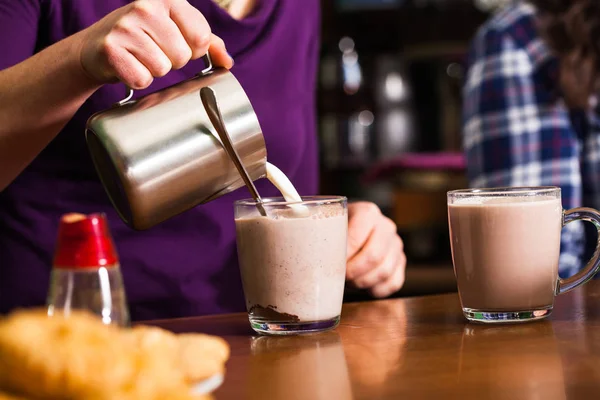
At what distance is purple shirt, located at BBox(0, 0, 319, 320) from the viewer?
1.15 m

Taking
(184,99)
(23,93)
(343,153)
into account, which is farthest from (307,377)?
(343,153)

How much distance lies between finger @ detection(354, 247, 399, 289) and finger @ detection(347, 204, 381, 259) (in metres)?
0.03

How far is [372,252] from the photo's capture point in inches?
42.1

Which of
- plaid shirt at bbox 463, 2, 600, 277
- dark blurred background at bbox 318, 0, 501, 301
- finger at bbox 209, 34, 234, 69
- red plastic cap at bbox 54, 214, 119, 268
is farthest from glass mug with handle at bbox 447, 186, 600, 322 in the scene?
dark blurred background at bbox 318, 0, 501, 301

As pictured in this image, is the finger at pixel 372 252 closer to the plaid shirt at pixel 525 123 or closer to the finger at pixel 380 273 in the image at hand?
the finger at pixel 380 273

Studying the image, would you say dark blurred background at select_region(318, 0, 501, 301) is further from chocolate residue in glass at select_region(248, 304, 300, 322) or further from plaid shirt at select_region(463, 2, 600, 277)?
chocolate residue in glass at select_region(248, 304, 300, 322)

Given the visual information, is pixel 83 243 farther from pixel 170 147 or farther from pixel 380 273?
pixel 380 273

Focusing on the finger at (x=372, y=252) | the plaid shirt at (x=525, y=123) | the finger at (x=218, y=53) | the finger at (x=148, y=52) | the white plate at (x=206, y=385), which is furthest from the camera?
the plaid shirt at (x=525, y=123)

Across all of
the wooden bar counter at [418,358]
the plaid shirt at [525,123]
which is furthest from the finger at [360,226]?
the plaid shirt at [525,123]

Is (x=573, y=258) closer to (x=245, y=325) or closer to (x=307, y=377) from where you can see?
(x=245, y=325)

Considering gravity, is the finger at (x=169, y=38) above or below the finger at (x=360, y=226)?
above

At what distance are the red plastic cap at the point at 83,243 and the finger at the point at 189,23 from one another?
318 millimetres

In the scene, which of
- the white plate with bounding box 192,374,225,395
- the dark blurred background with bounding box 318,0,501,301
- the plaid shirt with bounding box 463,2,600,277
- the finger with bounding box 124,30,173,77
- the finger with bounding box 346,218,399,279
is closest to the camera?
the white plate with bounding box 192,374,225,395

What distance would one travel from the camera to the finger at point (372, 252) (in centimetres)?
106
